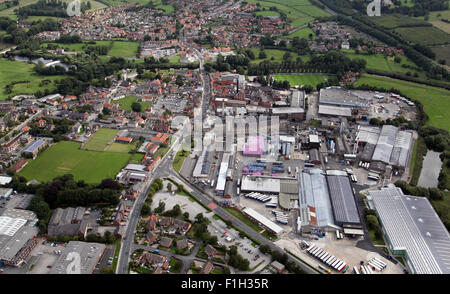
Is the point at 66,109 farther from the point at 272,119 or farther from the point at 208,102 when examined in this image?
the point at 272,119

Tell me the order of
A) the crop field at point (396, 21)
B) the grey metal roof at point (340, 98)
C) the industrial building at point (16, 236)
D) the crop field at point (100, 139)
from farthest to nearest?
1. the crop field at point (396, 21)
2. the grey metal roof at point (340, 98)
3. the crop field at point (100, 139)
4. the industrial building at point (16, 236)

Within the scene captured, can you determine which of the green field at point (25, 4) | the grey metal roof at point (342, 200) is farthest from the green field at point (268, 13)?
the grey metal roof at point (342, 200)

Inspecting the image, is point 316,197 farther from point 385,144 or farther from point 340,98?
point 340,98

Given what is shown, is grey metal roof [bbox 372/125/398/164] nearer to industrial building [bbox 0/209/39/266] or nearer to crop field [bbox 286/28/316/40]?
industrial building [bbox 0/209/39/266]

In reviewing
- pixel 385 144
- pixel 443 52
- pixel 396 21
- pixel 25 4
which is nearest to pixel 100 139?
pixel 385 144

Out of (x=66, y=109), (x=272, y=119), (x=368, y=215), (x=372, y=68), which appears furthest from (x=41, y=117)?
(x=372, y=68)

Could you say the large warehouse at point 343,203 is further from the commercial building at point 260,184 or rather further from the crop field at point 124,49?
the crop field at point 124,49

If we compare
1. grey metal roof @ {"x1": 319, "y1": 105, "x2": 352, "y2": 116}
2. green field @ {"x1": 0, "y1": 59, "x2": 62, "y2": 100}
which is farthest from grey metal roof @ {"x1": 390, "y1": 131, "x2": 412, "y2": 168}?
green field @ {"x1": 0, "y1": 59, "x2": 62, "y2": 100}
